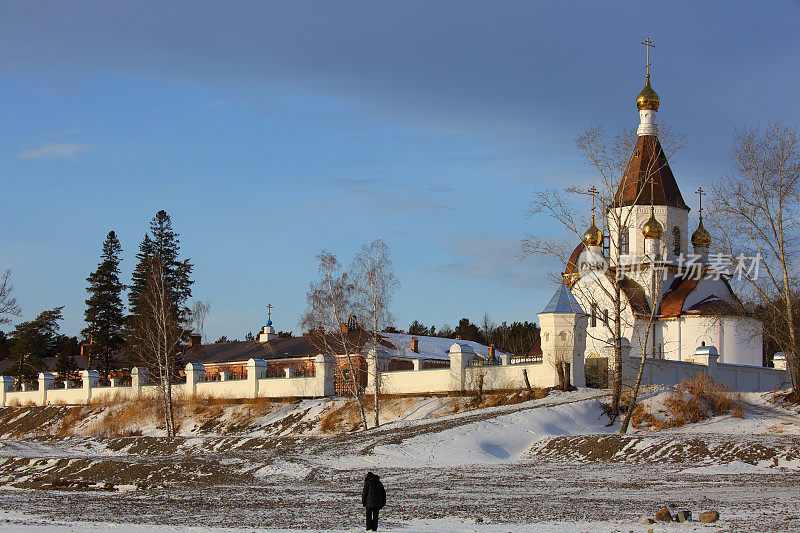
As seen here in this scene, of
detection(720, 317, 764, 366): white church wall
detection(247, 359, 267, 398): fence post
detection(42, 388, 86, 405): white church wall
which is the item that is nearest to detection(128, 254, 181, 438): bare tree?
detection(247, 359, 267, 398): fence post

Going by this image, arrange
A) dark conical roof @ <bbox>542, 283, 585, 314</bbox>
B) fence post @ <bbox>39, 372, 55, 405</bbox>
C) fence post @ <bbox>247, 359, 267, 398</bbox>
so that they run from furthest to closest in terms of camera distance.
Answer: fence post @ <bbox>39, 372, 55, 405</bbox>
fence post @ <bbox>247, 359, 267, 398</bbox>
dark conical roof @ <bbox>542, 283, 585, 314</bbox>

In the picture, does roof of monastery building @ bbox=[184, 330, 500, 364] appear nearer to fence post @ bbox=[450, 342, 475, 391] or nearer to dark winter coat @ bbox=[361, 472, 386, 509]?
fence post @ bbox=[450, 342, 475, 391]

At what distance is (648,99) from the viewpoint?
41188 millimetres

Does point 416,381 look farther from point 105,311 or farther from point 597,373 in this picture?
point 105,311

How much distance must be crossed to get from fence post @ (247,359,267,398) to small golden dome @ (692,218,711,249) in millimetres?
20843

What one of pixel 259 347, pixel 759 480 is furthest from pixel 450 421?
pixel 259 347

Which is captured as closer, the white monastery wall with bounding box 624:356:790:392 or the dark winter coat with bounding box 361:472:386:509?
the dark winter coat with bounding box 361:472:386:509

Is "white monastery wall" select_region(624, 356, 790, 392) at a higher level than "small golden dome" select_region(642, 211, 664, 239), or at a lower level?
lower

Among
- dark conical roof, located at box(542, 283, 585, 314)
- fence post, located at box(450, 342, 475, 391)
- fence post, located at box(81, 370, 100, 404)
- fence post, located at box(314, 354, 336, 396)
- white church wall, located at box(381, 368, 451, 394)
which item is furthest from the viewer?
fence post, located at box(81, 370, 100, 404)

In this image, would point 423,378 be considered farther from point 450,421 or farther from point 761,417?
point 761,417

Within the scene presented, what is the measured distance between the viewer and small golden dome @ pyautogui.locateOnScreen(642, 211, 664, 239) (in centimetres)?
3918

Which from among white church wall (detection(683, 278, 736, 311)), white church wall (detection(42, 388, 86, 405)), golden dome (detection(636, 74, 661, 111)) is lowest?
white church wall (detection(42, 388, 86, 405))

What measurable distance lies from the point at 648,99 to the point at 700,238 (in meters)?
6.87

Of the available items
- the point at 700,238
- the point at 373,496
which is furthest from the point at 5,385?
the point at 373,496
